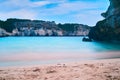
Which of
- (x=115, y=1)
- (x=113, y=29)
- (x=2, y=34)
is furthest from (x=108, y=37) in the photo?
(x=2, y=34)

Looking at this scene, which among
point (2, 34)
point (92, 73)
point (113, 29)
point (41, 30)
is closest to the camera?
point (92, 73)

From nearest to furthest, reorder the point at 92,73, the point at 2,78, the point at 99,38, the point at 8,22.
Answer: the point at 2,78, the point at 92,73, the point at 99,38, the point at 8,22

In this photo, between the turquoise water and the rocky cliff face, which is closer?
the turquoise water

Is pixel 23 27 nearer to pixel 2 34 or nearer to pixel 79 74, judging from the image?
pixel 2 34

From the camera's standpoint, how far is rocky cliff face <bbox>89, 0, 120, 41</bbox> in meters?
67.9

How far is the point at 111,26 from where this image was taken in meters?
70.8

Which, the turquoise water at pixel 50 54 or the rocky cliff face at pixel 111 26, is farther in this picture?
the rocky cliff face at pixel 111 26

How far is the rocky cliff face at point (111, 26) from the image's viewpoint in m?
67.9

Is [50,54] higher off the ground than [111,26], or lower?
lower

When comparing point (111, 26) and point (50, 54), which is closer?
point (50, 54)

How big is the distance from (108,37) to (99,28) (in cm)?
588

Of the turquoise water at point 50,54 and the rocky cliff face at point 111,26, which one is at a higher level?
the rocky cliff face at point 111,26

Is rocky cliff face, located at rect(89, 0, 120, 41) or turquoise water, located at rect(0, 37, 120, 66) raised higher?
rocky cliff face, located at rect(89, 0, 120, 41)

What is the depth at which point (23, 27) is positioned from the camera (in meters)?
193
